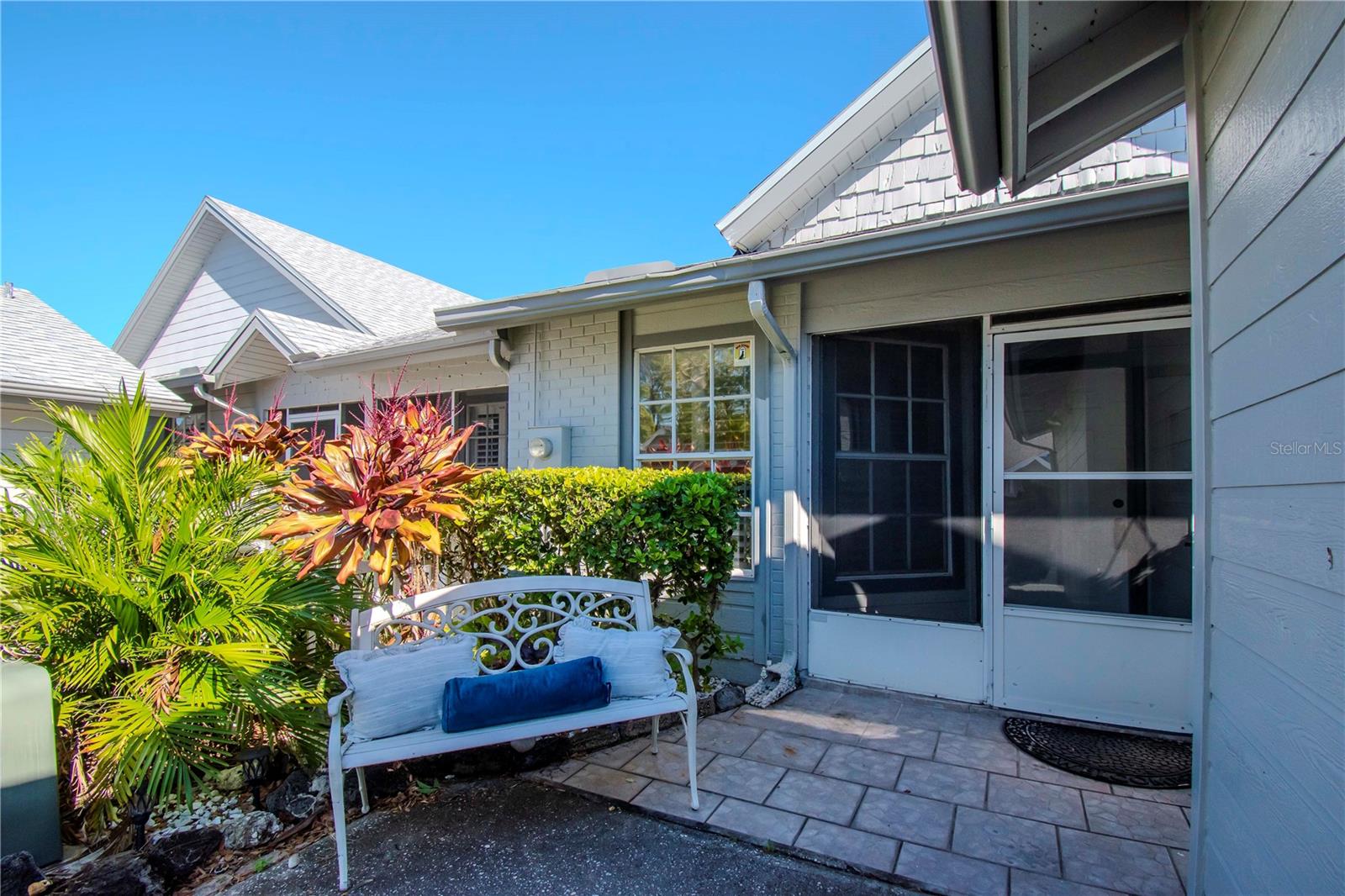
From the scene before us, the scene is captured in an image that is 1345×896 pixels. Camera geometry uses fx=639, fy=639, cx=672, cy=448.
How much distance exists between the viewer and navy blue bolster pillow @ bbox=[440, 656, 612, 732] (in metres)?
2.31

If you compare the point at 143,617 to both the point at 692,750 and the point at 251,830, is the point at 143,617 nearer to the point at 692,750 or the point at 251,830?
the point at 251,830

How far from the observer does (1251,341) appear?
4.83ft

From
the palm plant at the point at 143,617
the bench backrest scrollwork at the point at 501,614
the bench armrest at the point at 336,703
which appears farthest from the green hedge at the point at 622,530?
the bench armrest at the point at 336,703

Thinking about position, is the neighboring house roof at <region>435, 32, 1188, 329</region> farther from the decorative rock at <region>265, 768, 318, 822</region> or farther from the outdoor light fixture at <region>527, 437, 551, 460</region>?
the decorative rock at <region>265, 768, 318, 822</region>

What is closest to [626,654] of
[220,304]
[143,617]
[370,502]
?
[370,502]

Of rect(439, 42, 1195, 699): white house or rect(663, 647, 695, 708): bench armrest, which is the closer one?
rect(663, 647, 695, 708): bench armrest

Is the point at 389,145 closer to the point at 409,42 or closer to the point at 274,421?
the point at 409,42

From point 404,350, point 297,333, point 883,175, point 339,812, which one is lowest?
point 339,812

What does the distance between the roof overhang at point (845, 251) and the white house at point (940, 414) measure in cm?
1

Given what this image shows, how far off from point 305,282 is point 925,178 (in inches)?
308

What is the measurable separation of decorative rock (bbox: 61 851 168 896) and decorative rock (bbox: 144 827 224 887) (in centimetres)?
3

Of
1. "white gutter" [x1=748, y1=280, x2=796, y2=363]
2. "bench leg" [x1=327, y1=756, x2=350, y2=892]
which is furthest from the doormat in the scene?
"bench leg" [x1=327, y1=756, x2=350, y2=892]

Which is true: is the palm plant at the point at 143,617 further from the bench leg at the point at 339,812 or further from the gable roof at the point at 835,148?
the gable roof at the point at 835,148

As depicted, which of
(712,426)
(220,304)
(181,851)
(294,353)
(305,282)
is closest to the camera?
(181,851)
